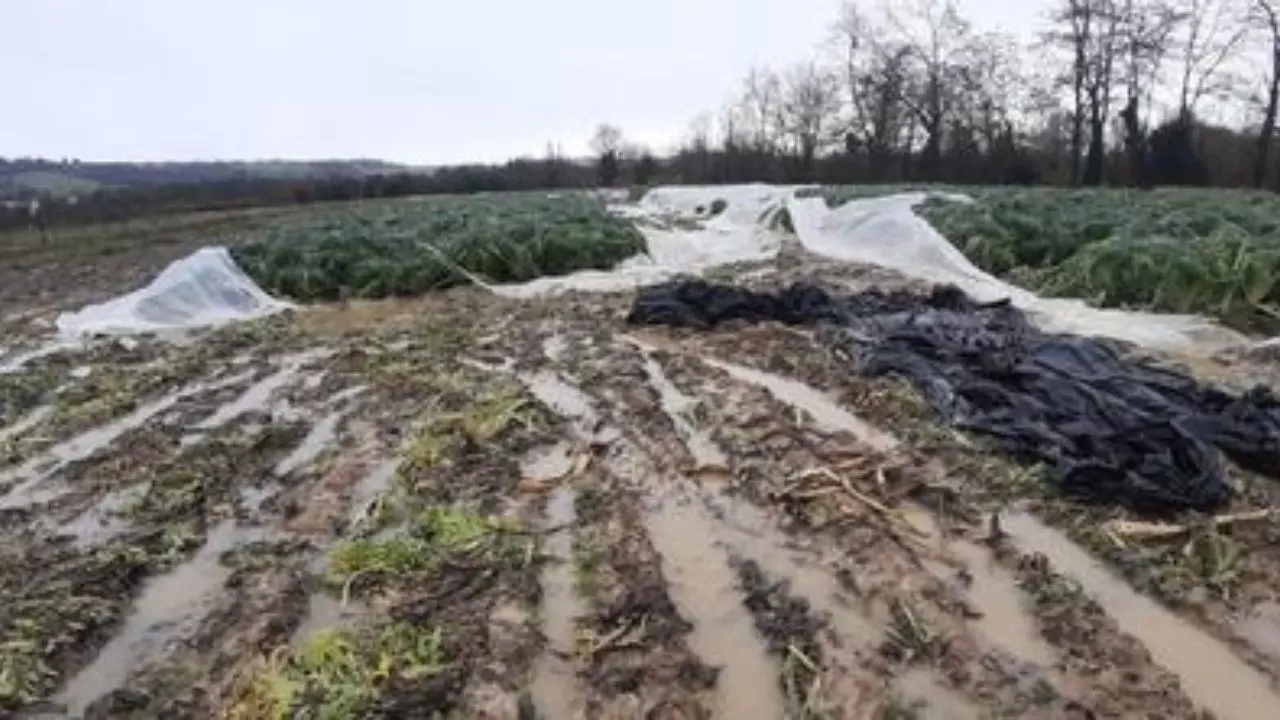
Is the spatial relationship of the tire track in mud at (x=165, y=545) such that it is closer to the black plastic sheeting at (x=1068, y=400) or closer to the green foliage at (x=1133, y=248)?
the black plastic sheeting at (x=1068, y=400)

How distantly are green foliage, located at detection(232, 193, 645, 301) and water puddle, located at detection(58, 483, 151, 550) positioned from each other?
8.11 meters

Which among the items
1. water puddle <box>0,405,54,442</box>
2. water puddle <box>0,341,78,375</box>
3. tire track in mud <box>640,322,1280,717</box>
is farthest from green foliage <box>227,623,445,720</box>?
water puddle <box>0,341,78,375</box>

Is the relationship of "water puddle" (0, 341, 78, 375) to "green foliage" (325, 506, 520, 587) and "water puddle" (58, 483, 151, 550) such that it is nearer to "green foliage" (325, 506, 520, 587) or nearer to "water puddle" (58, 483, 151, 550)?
"water puddle" (58, 483, 151, 550)

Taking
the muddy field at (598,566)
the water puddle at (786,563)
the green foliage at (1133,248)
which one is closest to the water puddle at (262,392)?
the muddy field at (598,566)

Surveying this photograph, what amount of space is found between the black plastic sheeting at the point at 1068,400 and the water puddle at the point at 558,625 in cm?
230

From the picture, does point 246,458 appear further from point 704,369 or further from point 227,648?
point 704,369

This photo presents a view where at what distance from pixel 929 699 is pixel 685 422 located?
11.3ft

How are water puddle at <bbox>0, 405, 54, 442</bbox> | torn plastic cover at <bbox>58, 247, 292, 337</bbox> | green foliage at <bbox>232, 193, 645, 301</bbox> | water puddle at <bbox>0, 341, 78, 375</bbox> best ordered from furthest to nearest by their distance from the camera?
green foliage at <bbox>232, 193, 645, 301</bbox> < torn plastic cover at <bbox>58, 247, 292, 337</bbox> < water puddle at <bbox>0, 341, 78, 375</bbox> < water puddle at <bbox>0, 405, 54, 442</bbox>

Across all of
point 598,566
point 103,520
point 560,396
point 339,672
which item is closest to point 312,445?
point 103,520

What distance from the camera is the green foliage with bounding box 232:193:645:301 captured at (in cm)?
1422

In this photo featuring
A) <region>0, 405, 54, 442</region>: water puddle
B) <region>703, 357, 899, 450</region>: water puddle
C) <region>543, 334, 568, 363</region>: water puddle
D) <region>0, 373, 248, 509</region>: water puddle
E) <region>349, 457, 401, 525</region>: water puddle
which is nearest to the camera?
<region>349, 457, 401, 525</region>: water puddle

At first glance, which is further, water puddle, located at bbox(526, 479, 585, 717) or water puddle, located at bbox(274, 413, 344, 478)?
water puddle, located at bbox(274, 413, 344, 478)

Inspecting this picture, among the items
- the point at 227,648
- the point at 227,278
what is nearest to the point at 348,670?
the point at 227,648

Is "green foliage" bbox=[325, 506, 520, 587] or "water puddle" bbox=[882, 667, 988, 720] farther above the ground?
"green foliage" bbox=[325, 506, 520, 587]
